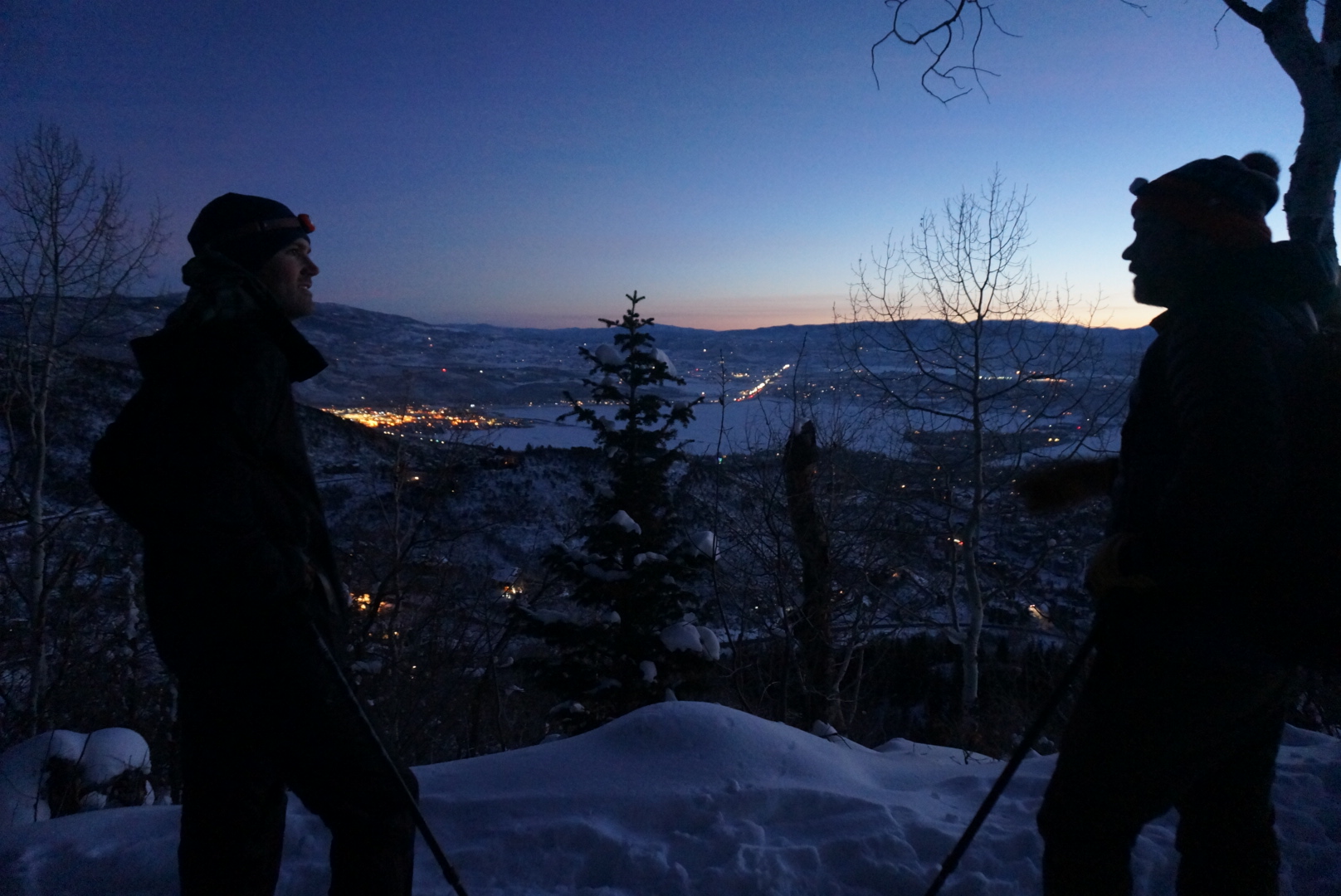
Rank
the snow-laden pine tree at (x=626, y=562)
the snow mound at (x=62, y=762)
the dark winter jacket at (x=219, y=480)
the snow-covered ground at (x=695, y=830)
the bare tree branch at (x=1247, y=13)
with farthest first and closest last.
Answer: the snow-laden pine tree at (x=626, y=562), the bare tree branch at (x=1247, y=13), the snow mound at (x=62, y=762), the snow-covered ground at (x=695, y=830), the dark winter jacket at (x=219, y=480)

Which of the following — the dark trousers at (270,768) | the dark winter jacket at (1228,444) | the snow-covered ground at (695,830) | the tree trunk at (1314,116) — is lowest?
the snow-covered ground at (695,830)

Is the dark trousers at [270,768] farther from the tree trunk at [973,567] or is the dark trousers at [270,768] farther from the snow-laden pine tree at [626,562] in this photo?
the tree trunk at [973,567]

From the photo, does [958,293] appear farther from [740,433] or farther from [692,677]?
[692,677]

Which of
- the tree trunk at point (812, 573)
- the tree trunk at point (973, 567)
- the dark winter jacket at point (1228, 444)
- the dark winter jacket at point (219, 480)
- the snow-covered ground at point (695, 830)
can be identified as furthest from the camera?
the tree trunk at point (973, 567)

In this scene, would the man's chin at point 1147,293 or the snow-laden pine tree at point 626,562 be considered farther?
the snow-laden pine tree at point 626,562

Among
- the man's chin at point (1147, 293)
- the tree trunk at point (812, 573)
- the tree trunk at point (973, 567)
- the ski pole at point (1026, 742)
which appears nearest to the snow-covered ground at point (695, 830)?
the ski pole at point (1026, 742)

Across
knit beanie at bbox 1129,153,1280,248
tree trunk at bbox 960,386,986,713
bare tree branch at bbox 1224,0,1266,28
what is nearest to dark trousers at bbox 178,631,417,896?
knit beanie at bbox 1129,153,1280,248

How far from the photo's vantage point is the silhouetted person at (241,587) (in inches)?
59.7

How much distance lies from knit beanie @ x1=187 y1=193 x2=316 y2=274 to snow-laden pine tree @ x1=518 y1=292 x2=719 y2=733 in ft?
28.1

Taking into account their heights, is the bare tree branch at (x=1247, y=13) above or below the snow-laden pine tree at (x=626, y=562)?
above

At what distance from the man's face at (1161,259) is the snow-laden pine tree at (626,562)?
9.00 metres

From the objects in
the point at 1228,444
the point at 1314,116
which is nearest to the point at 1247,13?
the point at 1314,116

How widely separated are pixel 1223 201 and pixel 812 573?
934cm

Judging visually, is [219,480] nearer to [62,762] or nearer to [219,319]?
[219,319]
